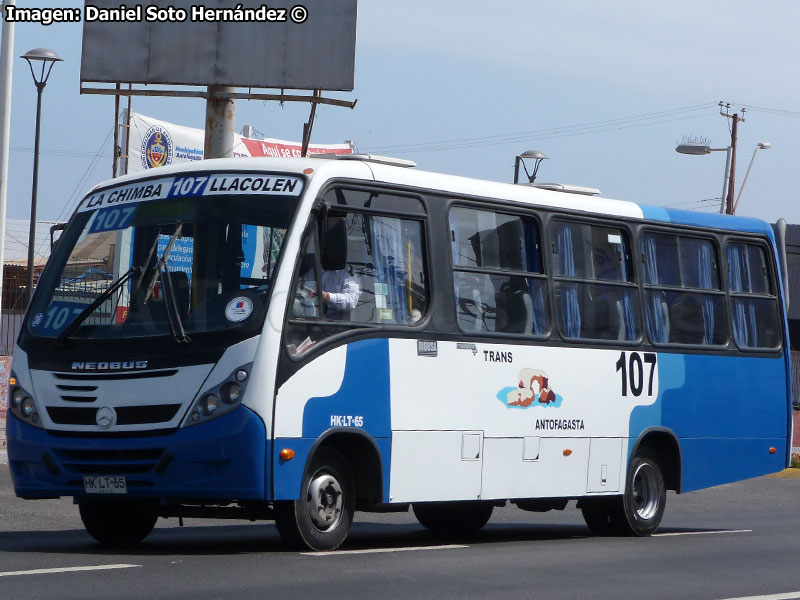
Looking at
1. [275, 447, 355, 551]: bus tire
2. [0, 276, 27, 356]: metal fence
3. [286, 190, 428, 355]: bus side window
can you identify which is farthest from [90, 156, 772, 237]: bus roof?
[0, 276, 27, 356]: metal fence

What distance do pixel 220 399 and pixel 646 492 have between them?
5.54 m

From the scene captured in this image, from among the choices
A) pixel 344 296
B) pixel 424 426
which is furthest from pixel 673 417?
pixel 344 296

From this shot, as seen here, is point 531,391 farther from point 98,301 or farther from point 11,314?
point 11,314

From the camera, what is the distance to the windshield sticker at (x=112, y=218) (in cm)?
1107

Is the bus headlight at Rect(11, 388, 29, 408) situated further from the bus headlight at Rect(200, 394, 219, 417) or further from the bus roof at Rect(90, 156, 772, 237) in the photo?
the bus roof at Rect(90, 156, 772, 237)

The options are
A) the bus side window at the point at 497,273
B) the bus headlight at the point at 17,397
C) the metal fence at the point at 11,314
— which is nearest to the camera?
the bus headlight at the point at 17,397

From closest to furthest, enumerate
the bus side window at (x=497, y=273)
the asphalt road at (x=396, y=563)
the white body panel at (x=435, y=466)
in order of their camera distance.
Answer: the asphalt road at (x=396, y=563), the white body panel at (x=435, y=466), the bus side window at (x=497, y=273)

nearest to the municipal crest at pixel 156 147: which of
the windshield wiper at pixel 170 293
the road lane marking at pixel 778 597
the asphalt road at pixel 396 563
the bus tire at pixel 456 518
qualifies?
the asphalt road at pixel 396 563

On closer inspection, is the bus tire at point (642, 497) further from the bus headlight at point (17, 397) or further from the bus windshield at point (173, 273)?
the bus headlight at point (17, 397)

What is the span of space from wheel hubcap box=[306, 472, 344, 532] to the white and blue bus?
17 mm

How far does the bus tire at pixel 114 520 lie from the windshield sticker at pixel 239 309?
190 centimetres

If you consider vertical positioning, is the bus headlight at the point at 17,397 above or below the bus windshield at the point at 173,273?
below

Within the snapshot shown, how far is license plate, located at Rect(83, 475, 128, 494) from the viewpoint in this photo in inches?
401

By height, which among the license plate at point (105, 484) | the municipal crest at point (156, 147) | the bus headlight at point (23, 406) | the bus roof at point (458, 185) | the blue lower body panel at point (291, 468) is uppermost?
the municipal crest at point (156, 147)
